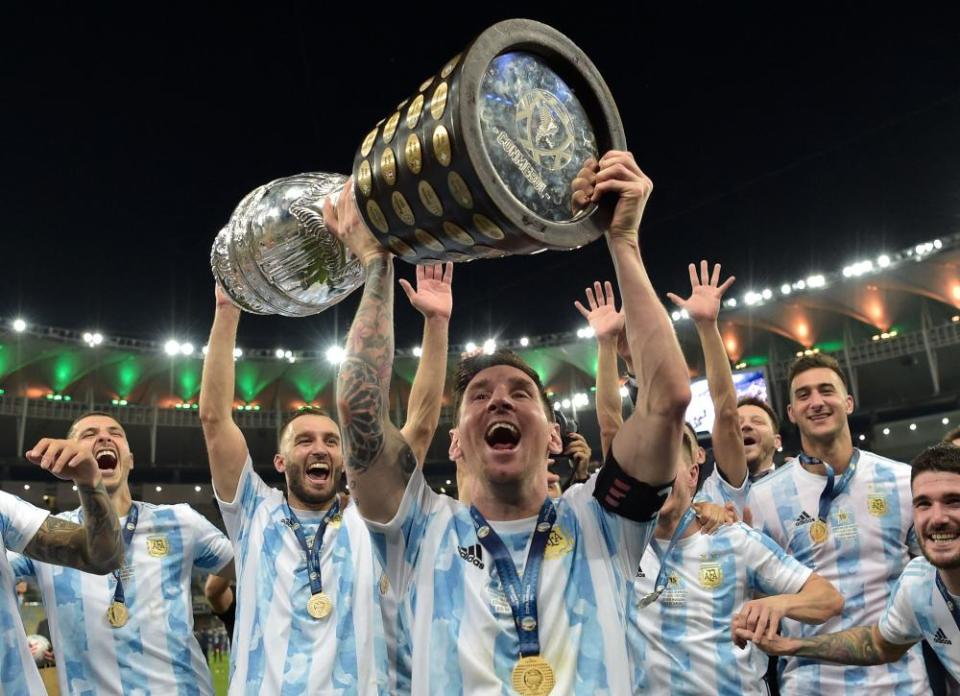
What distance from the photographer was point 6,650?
110 inches

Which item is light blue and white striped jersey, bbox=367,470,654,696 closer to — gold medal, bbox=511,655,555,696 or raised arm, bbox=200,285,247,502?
gold medal, bbox=511,655,555,696

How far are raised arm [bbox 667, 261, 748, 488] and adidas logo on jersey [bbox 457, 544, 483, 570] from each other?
1661 mm

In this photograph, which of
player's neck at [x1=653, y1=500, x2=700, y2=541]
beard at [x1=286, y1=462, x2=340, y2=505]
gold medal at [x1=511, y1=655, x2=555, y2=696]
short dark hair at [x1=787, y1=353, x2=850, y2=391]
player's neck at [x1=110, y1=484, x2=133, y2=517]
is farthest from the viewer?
short dark hair at [x1=787, y1=353, x2=850, y2=391]

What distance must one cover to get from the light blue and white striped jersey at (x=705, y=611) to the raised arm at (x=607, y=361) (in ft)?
2.11

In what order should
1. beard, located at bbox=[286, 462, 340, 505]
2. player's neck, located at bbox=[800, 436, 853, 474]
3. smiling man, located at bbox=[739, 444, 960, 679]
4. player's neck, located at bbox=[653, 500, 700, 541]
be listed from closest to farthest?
smiling man, located at bbox=[739, 444, 960, 679] → player's neck, located at bbox=[653, 500, 700, 541] → beard, located at bbox=[286, 462, 340, 505] → player's neck, located at bbox=[800, 436, 853, 474]

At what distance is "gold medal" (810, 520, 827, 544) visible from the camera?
12.0 feet

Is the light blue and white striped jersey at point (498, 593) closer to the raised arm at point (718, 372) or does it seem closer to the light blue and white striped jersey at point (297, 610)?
the light blue and white striped jersey at point (297, 610)

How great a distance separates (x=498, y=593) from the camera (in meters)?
1.86

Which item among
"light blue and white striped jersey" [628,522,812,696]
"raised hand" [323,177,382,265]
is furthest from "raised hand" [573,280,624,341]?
"raised hand" [323,177,382,265]

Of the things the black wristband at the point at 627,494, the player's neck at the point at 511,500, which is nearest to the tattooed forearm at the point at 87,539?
the player's neck at the point at 511,500

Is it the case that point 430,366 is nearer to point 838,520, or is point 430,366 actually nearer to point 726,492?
point 726,492

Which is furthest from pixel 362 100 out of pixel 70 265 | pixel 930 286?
pixel 930 286

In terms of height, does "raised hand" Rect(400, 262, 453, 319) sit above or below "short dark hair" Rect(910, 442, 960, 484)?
above

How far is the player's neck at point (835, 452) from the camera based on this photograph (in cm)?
389
